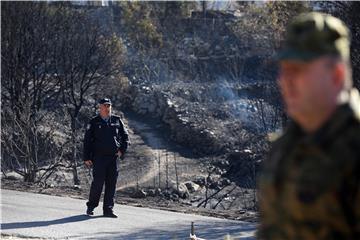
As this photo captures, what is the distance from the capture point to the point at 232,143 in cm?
3375

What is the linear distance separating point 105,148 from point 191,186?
1371 cm

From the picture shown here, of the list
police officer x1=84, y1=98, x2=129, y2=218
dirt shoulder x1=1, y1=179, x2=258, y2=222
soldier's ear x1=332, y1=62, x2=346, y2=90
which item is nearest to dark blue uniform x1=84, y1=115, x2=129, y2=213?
police officer x1=84, y1=98, x2=129, y2=218

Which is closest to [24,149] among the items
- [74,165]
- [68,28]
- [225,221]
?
[74,165]

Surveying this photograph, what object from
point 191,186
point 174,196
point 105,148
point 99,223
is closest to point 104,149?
point 105,148

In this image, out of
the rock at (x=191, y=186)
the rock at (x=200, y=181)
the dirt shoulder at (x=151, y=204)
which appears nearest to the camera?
the dirt shoulder at (x=151, y=204)

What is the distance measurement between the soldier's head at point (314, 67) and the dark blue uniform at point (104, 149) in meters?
9.15

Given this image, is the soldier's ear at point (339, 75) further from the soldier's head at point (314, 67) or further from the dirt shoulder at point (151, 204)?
the dirt shoulder at point (151, 204)

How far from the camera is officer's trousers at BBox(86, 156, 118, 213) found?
1180 centimetres

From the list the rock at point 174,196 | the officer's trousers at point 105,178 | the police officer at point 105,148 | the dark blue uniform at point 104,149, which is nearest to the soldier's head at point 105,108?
the police officer at point 105,148

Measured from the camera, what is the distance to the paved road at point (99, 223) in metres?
Result: 10.7

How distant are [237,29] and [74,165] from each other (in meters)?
27.9

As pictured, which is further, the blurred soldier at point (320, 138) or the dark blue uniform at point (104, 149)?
the dark blue uniform at point (104, 149)

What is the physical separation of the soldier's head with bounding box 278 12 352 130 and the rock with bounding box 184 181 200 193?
22.1 meters

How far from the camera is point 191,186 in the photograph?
2522cm
